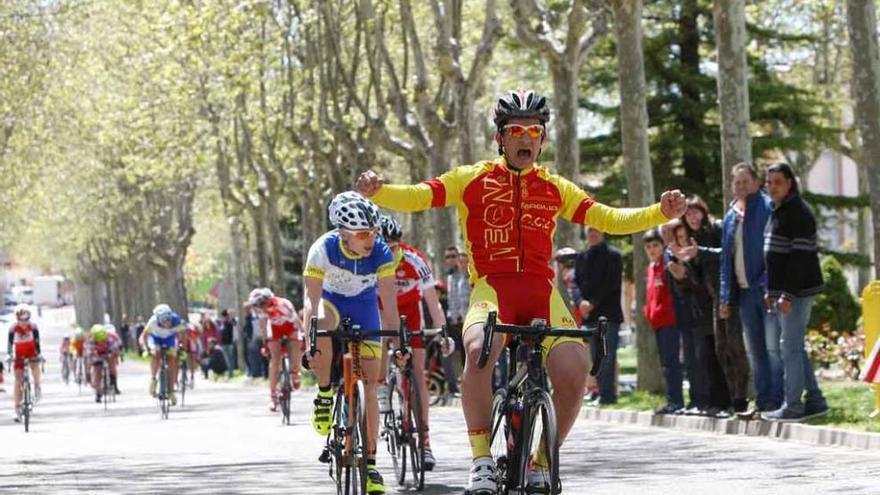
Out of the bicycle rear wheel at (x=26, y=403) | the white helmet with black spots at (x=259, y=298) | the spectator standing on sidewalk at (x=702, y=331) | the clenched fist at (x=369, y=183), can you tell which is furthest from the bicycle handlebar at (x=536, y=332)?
the bicycle rear wheel at (x=26, y=403)

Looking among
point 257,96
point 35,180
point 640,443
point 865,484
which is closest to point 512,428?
point 865,484

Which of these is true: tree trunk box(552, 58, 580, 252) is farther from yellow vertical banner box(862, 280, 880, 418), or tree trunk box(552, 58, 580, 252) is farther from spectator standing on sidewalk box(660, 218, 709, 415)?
yellow vertical banner box(862, 280, 880, 418)

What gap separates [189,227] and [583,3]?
47465mm

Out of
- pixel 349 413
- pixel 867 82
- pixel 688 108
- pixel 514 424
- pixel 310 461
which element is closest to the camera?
pixel 514 424

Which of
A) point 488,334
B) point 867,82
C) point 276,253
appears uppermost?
point 276,253

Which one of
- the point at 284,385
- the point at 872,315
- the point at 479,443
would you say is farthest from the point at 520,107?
the point at 284,385

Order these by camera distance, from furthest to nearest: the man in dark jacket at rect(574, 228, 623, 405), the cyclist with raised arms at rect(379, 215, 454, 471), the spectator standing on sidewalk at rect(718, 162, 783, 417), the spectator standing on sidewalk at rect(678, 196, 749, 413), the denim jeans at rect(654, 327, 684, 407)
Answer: the man in dark jacket at rect(574, 228, 623, 405), the denim jeans at rect(654, 327, 684, 407), the spectator standing on sidewalk at rect(678, 196, 749, 413), the spectator standing on sidewalk at rect(718, 162, 783, 417), the cyclist with raised arms at rect(379, 215, 454, 471)

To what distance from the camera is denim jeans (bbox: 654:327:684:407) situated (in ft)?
67.4

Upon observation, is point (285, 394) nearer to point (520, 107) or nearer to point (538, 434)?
point (520, 107)

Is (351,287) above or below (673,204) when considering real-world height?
below

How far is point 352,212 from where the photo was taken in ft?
39.6

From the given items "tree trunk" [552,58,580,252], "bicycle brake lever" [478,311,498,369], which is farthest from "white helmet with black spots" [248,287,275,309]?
"bicycle brake lever" [478,311,498,369]

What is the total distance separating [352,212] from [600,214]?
2270mm

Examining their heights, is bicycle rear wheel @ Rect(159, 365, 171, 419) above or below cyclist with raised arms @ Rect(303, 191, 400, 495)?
below
